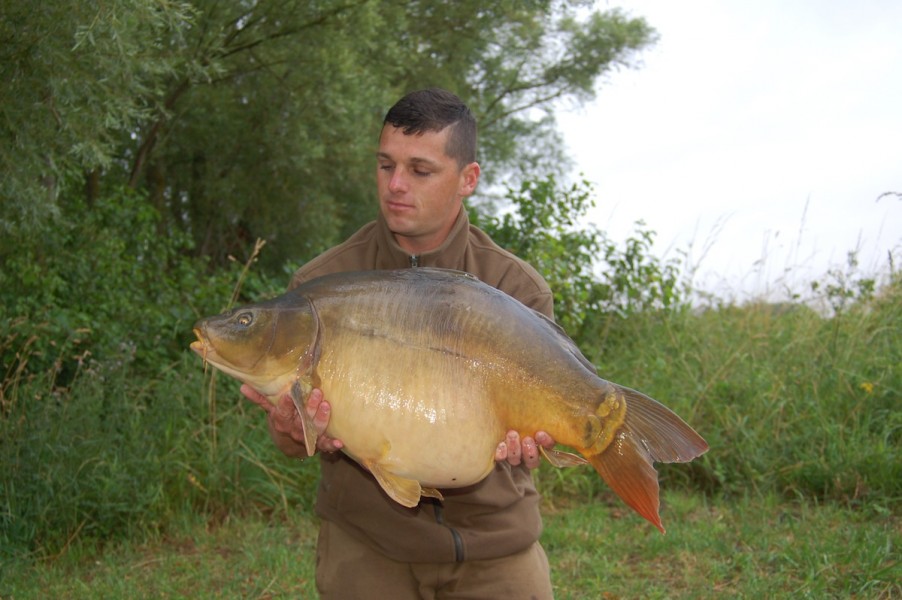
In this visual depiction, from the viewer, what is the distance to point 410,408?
1902 mm

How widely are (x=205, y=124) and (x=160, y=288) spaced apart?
7.36ft

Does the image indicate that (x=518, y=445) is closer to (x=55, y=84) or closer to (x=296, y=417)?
(x=296, y=417)

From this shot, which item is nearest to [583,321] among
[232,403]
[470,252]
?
[232,403]

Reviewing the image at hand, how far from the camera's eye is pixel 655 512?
1899 mm

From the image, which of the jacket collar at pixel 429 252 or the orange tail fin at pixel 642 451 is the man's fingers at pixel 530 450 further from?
the jacket collar at pixel 429 252

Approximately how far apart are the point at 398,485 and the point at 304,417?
23cm

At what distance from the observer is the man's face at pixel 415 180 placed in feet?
7.50

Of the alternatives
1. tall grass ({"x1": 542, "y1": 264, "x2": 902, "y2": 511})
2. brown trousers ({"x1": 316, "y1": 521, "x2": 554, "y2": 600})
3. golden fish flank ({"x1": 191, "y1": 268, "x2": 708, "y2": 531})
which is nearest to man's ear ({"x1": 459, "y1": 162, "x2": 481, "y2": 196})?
golden fish flank ({"x1": 191, "y1": 268, "x2": 708, "y2": 531})

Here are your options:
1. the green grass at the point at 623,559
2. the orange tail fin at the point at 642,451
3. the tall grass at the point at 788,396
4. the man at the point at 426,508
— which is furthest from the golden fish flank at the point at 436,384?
the tall grass at the point at 788,396

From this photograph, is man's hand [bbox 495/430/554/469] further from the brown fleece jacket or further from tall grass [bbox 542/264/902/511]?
tall grass [bbox 542/264/902/511]

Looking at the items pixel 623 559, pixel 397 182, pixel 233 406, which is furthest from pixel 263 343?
A: pixel 233 406

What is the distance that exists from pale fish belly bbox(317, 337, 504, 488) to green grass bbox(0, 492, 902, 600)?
191 cm

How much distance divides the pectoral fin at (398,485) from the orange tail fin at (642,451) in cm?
36

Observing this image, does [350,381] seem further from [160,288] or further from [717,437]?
[160,288]
